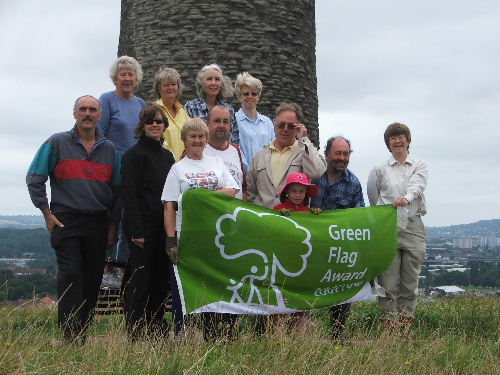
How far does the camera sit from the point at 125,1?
10523mm

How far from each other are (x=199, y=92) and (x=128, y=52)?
3690 millimetres

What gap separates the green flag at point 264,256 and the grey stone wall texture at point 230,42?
137 inches

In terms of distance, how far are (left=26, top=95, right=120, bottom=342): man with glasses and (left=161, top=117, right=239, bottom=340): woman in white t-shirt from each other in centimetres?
69

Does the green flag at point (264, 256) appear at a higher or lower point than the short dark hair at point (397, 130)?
lower

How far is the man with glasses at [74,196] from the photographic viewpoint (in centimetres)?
600

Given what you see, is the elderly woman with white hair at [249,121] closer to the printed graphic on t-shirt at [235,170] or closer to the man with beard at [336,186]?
the printed graphic on t-shirt at [235,170]

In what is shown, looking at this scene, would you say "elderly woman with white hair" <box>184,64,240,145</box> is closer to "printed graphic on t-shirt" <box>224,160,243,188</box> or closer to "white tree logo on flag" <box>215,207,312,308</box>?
"printed graphic on t-shirt" <box>224,160,243,188</box>

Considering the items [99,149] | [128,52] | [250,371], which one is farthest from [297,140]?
[128,52]

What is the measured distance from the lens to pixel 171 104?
267 inches

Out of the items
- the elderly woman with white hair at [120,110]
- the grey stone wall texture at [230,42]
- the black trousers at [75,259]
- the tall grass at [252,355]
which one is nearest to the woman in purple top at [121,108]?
the elderly woman with white hair at [120,110]

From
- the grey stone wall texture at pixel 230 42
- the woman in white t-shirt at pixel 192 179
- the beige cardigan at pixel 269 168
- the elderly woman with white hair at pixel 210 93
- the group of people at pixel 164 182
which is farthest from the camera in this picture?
the grey stone wall texture at pixel 230 42

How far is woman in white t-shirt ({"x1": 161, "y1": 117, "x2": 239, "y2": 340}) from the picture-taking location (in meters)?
5.78

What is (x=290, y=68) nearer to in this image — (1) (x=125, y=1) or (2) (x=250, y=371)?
(1) (x=125, y=1)

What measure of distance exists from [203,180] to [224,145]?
53cm
